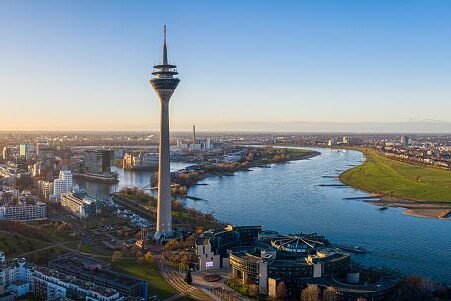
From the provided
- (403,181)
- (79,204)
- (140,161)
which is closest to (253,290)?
(79,204)

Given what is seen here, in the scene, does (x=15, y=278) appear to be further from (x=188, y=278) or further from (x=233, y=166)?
(x=233, y=166)

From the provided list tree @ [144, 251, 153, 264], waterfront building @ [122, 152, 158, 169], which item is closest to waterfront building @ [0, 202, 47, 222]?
tree @ [144, 251, 153, 264]

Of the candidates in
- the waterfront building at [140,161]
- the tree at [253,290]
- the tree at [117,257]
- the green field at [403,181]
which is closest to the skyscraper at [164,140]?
the tree at [117,257]

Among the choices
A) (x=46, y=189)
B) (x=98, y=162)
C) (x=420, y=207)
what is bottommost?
(x=420, y=207)

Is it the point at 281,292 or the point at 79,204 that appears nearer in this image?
the point at 281,292

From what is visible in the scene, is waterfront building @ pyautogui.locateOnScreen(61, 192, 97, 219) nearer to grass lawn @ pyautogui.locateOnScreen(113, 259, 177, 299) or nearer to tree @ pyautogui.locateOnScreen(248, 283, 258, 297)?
grass lawn @ pyautogui.locateOnScreen(113, 259, 177, 299)

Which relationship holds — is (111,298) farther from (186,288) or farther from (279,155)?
(279,155)
